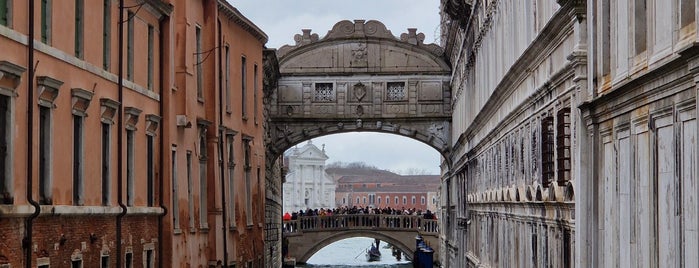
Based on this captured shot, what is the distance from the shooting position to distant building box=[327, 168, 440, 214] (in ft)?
553

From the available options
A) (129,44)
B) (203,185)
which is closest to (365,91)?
(203,185)

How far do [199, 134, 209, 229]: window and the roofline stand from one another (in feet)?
10.1

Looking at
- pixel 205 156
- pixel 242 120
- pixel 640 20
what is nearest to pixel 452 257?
pixel 242 120

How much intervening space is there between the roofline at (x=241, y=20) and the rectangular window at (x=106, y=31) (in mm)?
7872

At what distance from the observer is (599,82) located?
12.6 meters

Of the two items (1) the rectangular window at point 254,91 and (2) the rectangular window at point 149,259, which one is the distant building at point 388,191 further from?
(2) the rectangular window at point 149,259

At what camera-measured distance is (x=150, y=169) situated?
22.1 metres

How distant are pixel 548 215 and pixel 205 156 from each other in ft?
37.2

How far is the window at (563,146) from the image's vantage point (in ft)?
48.4

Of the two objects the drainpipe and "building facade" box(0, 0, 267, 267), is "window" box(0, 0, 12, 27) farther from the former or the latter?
the drainpipe

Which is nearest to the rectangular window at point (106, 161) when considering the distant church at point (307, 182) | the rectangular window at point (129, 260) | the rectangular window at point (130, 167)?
the rectangular window at point (130, 167)

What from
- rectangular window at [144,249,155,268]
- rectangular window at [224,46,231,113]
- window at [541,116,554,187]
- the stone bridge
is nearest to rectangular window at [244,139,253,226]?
rectangular window at [224,46,231,113]

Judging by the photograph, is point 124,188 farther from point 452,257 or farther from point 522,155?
point 452,257

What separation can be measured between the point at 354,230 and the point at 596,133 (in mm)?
53400
